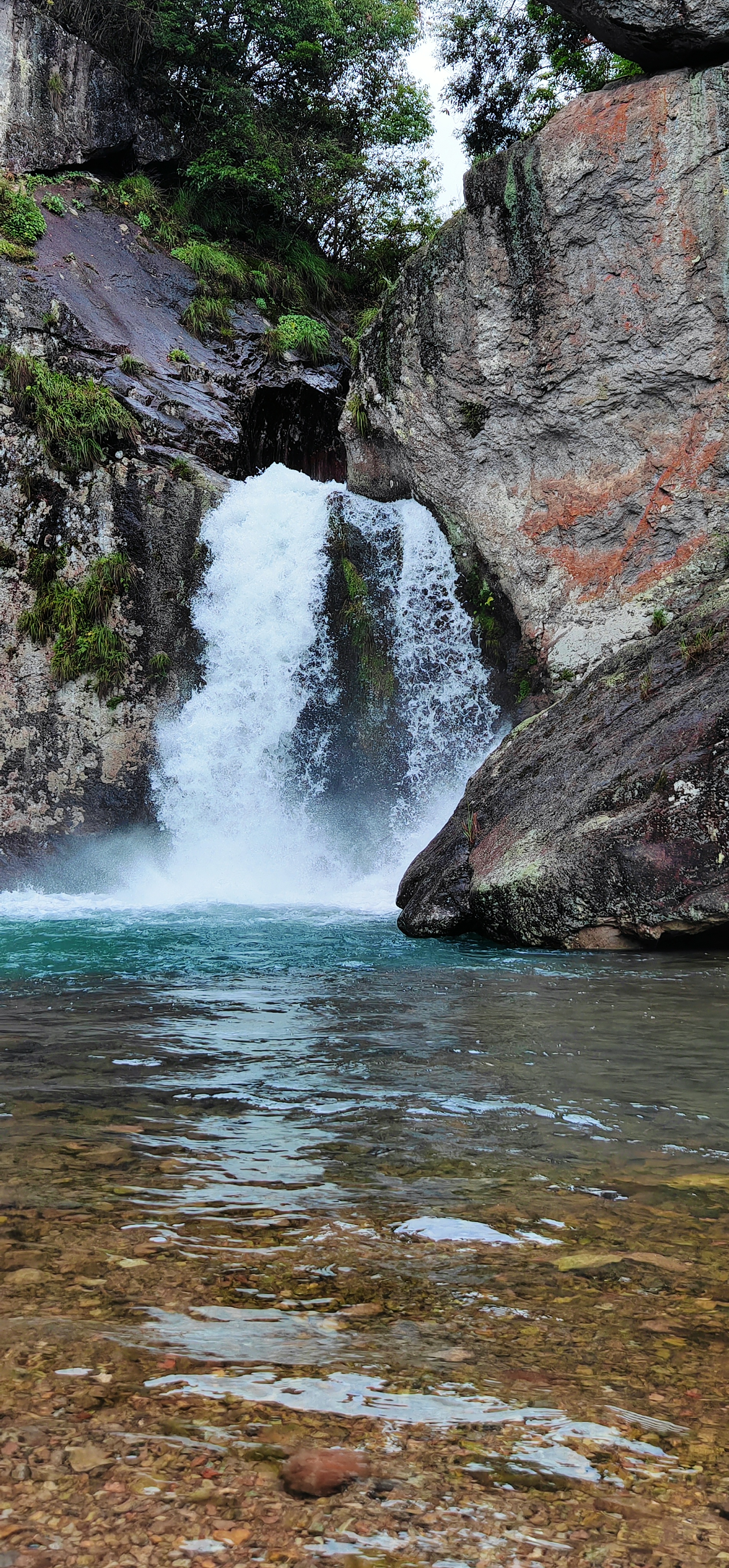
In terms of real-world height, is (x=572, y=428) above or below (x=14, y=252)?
below

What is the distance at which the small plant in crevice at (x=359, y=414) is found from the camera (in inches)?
546

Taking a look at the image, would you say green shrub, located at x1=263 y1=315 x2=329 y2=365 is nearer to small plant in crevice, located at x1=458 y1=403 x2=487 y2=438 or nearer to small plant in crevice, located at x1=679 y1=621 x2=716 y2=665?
small plant in crevice, located at x1=458 y1=403 x2=487 y2=438

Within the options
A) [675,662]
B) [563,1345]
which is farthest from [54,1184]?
[675,662]

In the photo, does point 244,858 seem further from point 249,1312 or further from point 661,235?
point 249,1312

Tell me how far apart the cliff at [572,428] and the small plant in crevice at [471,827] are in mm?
32

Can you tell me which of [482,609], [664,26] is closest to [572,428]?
[482,609]

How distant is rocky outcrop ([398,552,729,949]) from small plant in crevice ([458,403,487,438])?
13.1 feet

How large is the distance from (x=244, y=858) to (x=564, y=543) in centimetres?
546

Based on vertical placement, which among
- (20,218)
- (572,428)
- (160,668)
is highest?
(20,218)

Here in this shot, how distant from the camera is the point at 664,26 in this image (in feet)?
34.7

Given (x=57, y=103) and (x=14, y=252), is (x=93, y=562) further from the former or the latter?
(x=57, y=103)

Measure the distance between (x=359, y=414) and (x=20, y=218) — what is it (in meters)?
7.77

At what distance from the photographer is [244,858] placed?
1306cm

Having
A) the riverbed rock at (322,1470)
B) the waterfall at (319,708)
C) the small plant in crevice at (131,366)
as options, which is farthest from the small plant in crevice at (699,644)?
the small plant in crevice at (131,366)
